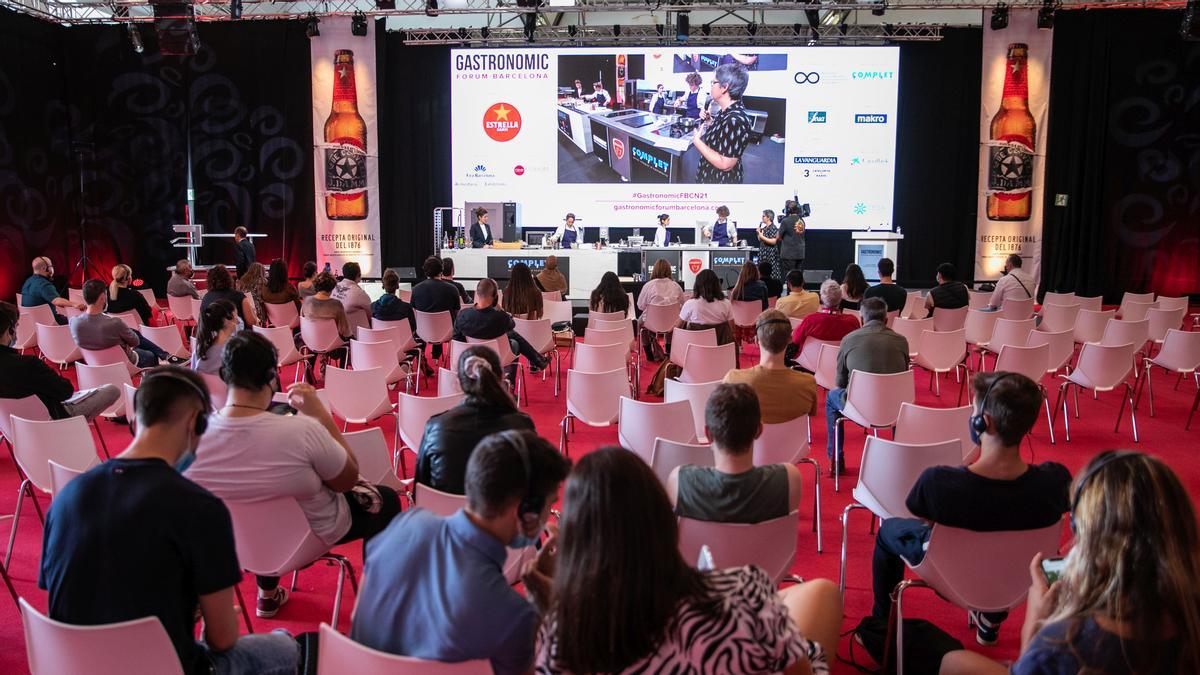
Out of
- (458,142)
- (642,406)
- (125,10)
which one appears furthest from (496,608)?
(125,10)

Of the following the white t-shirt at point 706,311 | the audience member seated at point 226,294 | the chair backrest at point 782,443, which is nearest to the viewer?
the chair backrest at point 782,443

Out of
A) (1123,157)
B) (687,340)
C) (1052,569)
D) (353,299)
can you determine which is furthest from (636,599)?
(1123,157)

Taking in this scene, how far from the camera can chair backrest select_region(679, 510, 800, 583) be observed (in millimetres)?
2904

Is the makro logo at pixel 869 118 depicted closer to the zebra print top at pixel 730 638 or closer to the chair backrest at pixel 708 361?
the chair backrest at pixel 708 361

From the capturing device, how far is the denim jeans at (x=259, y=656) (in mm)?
2324

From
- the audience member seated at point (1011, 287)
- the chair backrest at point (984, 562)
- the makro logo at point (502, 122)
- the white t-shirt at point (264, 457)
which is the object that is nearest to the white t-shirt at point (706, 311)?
the audience member seated at point (1011, 287)

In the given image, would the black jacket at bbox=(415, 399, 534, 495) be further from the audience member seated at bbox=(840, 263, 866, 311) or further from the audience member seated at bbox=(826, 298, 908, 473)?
the audience member seated at bbox=(840, 263, 866, 311)

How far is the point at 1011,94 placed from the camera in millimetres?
14766

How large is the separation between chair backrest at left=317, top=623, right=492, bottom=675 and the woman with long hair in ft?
22.9

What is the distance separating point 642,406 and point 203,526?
2.83 m

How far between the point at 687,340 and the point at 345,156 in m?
9.98

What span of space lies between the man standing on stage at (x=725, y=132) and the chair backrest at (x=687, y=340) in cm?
812

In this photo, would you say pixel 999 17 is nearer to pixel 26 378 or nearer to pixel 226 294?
pixel 226 294

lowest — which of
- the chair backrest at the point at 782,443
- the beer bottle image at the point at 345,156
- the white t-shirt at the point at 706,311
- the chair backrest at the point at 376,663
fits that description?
the chair backrest at the point at 782,443
